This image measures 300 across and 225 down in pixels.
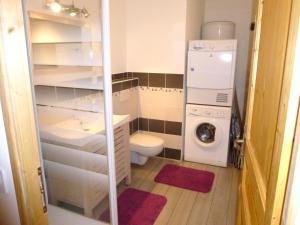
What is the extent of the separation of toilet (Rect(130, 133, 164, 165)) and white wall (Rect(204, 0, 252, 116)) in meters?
1.72

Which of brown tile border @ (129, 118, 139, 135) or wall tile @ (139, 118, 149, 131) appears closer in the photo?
brown tile border @ (129, 118, 139, 135)

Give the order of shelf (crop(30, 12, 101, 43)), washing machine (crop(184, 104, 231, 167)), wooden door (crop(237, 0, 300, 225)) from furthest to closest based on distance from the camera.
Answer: washing machine (crop(184, 104, 231, 167)), shelf (crop(30, 12, 101, 43)), wooden door (crop(237, 0, 300, 225))

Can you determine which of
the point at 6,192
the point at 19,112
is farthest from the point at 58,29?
the point at 6,192

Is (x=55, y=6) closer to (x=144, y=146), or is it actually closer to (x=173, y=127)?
(x=144, y=146)

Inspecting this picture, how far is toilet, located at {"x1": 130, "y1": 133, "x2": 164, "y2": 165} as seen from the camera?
281 cm

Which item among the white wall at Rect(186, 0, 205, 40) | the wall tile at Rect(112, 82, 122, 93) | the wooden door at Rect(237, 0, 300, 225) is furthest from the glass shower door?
the white wall at Rect(186, 0, 205, 40)

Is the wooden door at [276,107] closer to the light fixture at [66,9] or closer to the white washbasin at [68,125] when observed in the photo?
the white washbasin at [68,125]

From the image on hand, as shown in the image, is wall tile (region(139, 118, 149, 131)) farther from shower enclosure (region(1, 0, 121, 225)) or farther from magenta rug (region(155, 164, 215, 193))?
shower enclosure (region(1, 0, 121, 225))

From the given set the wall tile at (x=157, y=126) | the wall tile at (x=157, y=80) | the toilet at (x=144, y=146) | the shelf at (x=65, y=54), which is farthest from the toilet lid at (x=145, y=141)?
the shelf at (x=65, y=54)

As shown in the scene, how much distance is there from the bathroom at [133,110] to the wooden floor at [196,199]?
11mm

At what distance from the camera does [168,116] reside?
10.7 feet

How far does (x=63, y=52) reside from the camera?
1.80 meters

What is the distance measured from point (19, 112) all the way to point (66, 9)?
1298 mm

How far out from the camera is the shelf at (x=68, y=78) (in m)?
1.67
